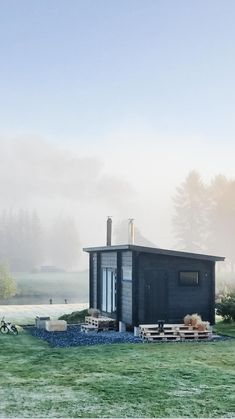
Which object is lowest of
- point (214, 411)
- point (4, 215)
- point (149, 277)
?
point (214, 411)

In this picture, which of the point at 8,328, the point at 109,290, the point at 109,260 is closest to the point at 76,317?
the point at 109,290

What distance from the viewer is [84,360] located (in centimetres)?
1809

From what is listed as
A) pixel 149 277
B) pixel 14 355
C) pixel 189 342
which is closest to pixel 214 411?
pixel 14 355

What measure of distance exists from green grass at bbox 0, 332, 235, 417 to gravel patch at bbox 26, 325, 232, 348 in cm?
133

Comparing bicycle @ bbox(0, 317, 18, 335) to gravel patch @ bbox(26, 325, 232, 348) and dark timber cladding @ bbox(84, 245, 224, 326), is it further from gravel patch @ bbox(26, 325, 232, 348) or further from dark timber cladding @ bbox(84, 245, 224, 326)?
dark timber cladding @ bbox(84, 245, 224, 326)

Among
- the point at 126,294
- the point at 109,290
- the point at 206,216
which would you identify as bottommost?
the point at 126,294

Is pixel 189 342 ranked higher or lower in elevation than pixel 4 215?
lower

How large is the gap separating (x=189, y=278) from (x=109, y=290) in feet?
14.1

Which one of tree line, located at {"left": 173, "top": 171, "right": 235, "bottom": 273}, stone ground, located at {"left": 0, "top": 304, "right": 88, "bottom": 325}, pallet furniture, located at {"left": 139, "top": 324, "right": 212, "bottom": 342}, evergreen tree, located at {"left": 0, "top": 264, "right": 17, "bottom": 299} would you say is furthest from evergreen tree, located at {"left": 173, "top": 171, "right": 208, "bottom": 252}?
pallet furniture, located at {"left": 139, "top": 324, "right": 212, "bottom": 342}

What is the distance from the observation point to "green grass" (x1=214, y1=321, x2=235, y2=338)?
26.2m

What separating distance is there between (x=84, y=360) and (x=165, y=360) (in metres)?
2.47

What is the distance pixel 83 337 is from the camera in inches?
958

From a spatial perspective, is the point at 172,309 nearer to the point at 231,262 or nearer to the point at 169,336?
the point at 169,336

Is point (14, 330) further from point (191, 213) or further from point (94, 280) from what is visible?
point (191, 213)
